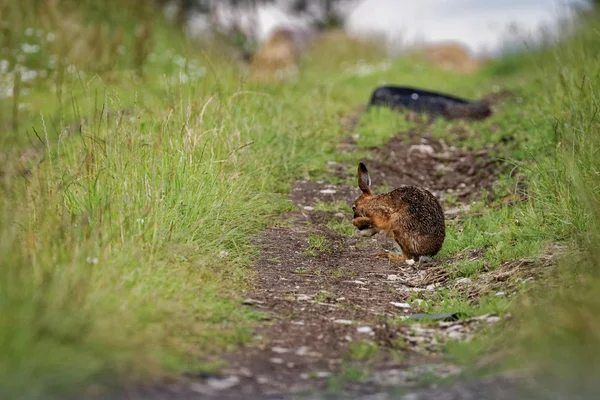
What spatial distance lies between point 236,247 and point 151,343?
2.12 meters

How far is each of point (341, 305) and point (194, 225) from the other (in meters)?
1.30

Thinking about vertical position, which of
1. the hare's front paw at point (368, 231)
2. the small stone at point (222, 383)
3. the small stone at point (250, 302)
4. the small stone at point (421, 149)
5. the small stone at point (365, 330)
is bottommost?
the small stone at point (365, 330)

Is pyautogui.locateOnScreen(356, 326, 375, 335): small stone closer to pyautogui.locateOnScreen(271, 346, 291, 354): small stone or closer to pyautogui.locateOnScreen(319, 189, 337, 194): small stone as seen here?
pyautogui.locateOnScreen(271, 346, 291, 354): small stone

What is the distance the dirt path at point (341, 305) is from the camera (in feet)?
13.8

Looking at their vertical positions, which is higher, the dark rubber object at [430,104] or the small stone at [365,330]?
the dark rubber object at [430,104]

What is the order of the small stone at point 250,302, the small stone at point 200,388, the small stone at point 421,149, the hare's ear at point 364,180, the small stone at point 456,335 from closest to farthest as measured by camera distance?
1. the small stone at point 200,388
2. the small stone at point 456,335
3. the small stone at point 250,302
4. the hare's ear at point 364,180
5. the small stone at point 421,149

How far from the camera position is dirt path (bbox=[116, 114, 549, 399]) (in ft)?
13.8

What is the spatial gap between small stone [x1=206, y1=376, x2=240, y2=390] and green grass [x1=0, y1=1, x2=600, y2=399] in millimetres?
187

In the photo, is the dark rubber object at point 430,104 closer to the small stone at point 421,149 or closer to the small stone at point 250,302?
the small stone at point 421,149

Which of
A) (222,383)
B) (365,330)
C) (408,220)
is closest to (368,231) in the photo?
(408,220)

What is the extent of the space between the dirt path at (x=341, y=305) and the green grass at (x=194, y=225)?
5.5 inches

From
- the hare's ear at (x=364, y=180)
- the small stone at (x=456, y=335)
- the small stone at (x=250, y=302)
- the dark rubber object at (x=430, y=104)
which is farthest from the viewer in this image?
the dark rubber object at (x=430, y=104)

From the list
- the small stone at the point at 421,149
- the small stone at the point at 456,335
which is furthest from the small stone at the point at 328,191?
the small stone at the point at 456,335

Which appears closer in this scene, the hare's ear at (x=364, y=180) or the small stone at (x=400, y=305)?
the small stone at (x=400, y=305)
